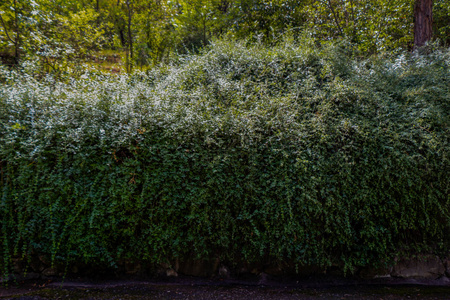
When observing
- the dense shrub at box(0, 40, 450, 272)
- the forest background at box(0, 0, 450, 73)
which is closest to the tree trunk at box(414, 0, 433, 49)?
the forest background at box(0, 0, 450, 73)

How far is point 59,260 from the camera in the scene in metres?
2.69

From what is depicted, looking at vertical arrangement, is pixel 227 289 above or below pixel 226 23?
below

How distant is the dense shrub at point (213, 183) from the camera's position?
2535 millimetres

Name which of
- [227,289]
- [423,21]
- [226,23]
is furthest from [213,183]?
[423,21]

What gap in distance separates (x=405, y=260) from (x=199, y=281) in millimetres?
2756

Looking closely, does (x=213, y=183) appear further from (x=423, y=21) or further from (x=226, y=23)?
(x=423, y=21)

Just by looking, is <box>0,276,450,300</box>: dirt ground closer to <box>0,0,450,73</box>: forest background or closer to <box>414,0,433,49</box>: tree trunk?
<box>0,0,450,73</box>: forest background

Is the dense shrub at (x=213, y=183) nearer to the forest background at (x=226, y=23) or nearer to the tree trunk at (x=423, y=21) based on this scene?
the tree trunk at (x=423, y=21)

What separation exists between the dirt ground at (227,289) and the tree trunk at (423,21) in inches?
226

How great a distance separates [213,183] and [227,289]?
136 centimetres

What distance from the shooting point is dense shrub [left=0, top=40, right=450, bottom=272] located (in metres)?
2.54

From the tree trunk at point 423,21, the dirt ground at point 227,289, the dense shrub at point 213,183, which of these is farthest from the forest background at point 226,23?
the dirt ground at point 227,289

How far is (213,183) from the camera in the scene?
2.67 m

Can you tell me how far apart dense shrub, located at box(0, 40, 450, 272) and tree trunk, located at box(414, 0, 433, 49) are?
13.1 ft
